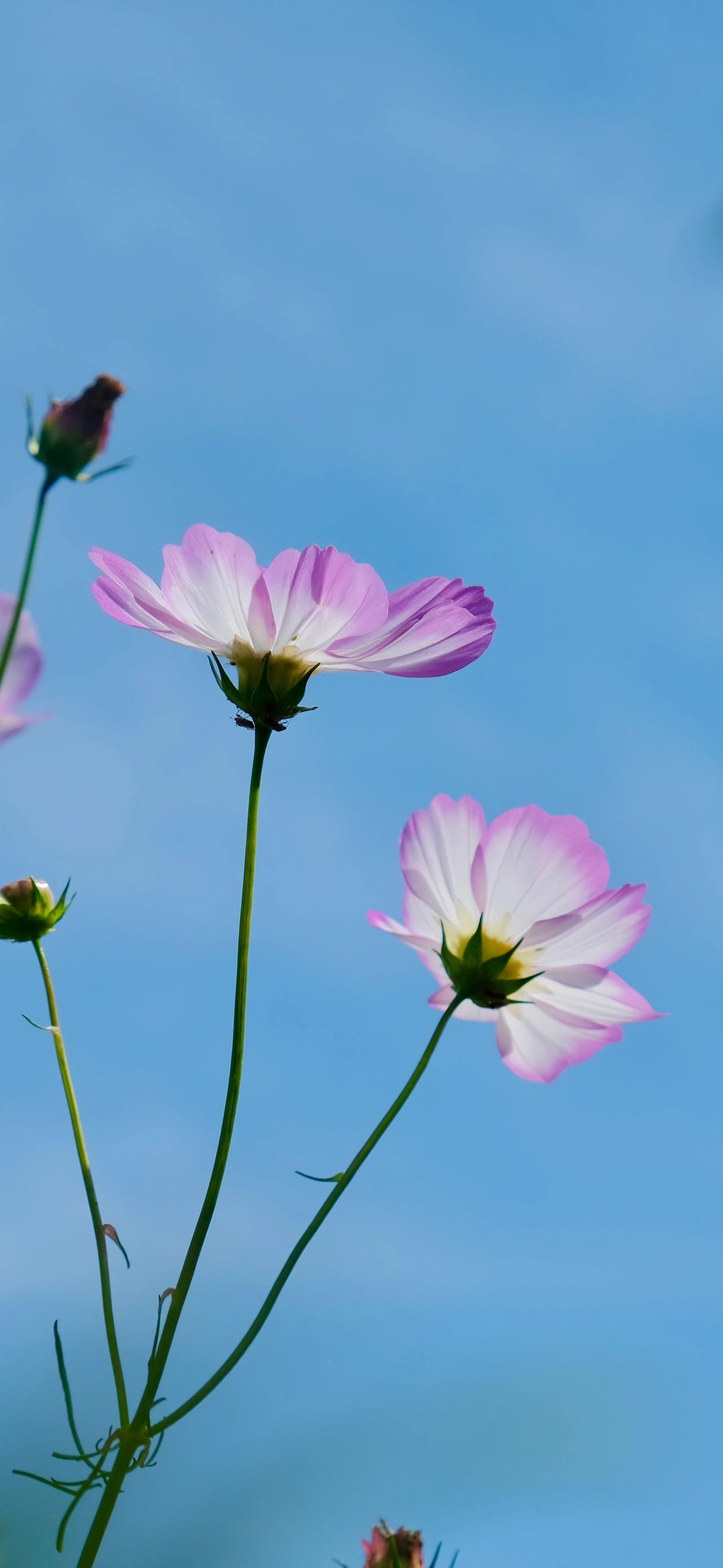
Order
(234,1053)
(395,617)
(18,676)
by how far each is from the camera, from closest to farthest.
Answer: (18,676) → (234,1053) → (395,617)

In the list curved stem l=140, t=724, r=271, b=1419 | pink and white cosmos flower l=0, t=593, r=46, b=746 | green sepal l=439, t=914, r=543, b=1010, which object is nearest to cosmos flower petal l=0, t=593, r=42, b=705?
pink and white cosmos flower l=0, t=593, r=46, b=746

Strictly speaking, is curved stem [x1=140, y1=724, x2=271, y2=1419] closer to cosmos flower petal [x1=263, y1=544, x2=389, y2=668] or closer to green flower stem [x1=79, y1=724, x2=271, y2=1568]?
green flower stem [x1=79, y1=724, x2=271, y2=1568]

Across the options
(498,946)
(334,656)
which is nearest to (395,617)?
(334,656)

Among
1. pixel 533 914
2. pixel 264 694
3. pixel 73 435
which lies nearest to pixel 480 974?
pixel 533 914

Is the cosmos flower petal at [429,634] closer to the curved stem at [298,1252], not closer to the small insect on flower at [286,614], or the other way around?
the small insect on flower at [286,614]

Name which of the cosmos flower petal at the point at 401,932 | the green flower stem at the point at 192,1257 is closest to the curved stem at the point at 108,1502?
the green flower stem at the point at 192,1257

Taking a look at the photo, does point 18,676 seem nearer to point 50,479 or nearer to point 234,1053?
point 50,479
